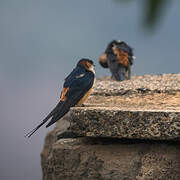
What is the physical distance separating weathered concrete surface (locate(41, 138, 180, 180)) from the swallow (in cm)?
24

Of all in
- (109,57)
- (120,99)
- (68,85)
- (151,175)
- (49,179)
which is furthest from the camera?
(109,57)

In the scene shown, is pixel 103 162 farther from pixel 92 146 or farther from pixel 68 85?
pixel 68 85

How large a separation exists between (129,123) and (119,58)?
413 cm

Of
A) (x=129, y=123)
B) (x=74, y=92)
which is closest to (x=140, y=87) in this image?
(x=74, y=92)

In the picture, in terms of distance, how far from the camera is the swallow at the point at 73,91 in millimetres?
3600

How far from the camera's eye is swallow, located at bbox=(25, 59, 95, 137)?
3600 mm

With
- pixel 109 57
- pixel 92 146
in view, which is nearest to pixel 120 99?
pixel 92 146

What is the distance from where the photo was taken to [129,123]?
300 cm

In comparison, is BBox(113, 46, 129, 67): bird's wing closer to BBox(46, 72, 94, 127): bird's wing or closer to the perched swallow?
the perched swallow

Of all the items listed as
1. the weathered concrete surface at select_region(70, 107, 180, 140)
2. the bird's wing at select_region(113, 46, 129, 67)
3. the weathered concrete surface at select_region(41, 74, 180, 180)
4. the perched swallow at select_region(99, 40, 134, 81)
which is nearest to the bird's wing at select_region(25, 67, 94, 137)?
the weathered concrete surface at select_region(41, 74, 180, 180)

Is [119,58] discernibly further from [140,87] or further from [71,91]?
[71,91]

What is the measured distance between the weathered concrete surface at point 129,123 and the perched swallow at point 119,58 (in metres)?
3.29

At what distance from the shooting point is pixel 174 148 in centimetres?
304

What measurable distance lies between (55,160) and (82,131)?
38 cm
